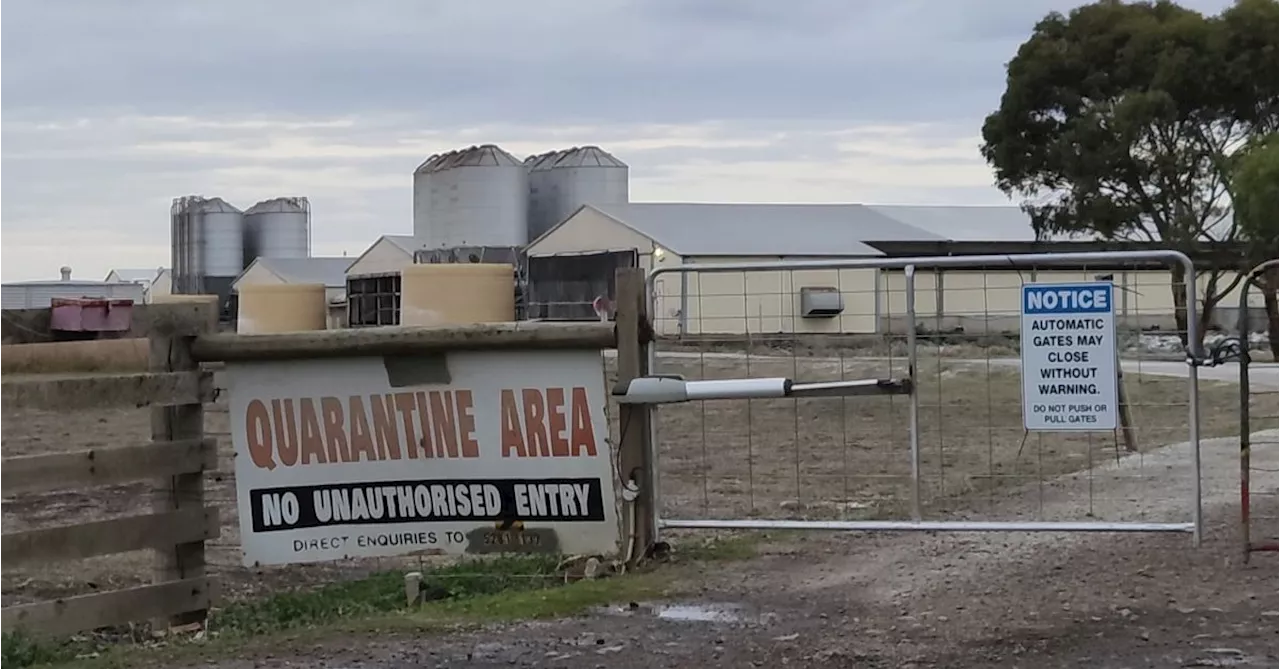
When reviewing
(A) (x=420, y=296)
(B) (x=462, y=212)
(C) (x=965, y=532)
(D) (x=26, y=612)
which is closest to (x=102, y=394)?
(D) (x=26, y=612)

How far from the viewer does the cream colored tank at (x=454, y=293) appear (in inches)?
1742

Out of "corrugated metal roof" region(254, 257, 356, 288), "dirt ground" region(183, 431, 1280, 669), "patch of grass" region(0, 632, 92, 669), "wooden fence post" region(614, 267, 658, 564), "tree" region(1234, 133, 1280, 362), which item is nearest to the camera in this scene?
"dirt ground" region(183, 431, 1280, 669)

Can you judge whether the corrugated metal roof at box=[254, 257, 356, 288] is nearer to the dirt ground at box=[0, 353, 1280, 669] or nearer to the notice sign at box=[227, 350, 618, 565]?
the dirt ground at box=[0, 353, 1280, 669]

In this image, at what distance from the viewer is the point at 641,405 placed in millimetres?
9047

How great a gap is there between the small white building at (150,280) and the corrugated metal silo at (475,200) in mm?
18327

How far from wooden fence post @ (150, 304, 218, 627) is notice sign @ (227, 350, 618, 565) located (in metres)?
0.47

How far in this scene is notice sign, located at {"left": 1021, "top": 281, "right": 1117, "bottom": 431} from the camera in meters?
8.66

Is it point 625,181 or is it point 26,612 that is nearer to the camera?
point 26,612

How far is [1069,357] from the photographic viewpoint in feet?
28.6

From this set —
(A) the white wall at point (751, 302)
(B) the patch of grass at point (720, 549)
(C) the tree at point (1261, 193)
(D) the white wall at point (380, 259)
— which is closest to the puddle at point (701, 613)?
(B) the patch of grass at point (720, 549)

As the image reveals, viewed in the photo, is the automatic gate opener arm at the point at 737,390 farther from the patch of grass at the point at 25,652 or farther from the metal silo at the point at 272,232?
the metal silo at the point at 272,232

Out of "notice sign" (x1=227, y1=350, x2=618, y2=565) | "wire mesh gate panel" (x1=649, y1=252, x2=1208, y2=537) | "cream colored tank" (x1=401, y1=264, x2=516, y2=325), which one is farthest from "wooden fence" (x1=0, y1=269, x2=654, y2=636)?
"cream colored tank" (x1=401, y1=264, x2=516, y2=325)

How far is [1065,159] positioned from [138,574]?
139ft

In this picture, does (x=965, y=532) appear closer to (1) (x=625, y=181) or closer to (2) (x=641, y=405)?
(2) (x=641, y=405)
